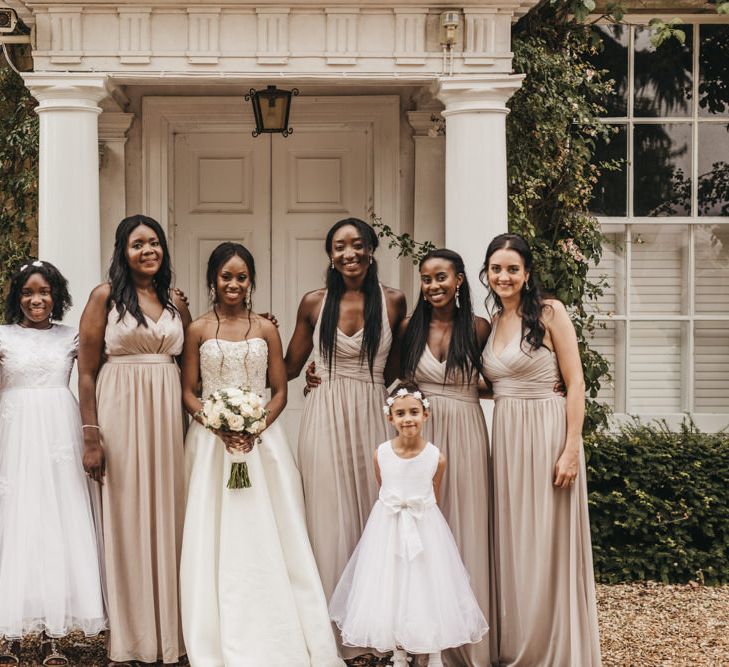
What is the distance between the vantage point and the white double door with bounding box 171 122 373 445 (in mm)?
7625

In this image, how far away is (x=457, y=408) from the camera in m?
4.82

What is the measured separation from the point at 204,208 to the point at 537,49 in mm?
2646

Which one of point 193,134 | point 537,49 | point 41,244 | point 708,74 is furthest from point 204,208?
point 708,74

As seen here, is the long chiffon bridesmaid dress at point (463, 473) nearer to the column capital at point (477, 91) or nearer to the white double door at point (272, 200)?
the column capital at point (477, 91)

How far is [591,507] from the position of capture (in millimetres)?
6844

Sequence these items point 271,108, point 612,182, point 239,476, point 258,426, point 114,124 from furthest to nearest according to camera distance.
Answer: point 612,182 → point 114,124 → point 271,108 → point 239,476 → point 258,426

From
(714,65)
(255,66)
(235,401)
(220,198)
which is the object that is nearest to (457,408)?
(235,401)

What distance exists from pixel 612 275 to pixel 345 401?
3.45 m

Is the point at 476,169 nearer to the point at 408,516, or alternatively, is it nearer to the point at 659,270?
the point at 659,270

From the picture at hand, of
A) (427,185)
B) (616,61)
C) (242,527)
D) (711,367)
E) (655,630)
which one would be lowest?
(655,630)

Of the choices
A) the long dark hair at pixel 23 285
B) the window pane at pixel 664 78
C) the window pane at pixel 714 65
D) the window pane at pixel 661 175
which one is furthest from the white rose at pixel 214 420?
the window pane at pixel 714 65

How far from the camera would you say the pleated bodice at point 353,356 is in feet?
16.2

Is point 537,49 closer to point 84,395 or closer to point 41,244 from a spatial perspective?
point 41,244

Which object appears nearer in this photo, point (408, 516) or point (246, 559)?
point (408, 516)
